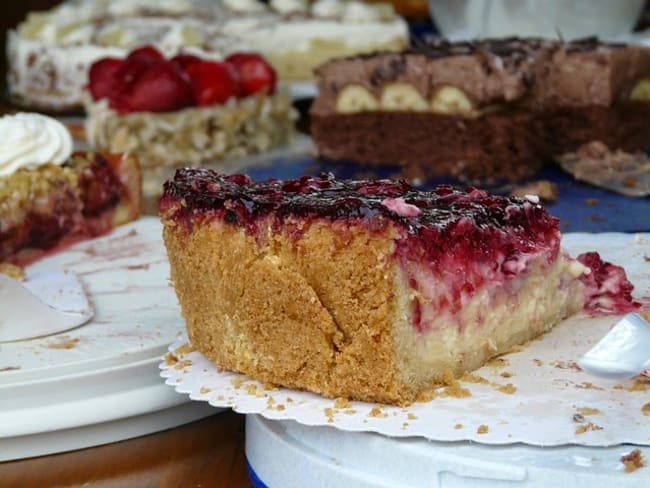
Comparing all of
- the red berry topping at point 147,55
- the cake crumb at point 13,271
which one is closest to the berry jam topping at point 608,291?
the cake crumb at point 13,271

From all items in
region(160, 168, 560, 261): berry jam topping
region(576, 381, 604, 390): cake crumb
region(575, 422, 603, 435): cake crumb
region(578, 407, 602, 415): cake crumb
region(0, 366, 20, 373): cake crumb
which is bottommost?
region(0, 366, 20, 373): cake crumb

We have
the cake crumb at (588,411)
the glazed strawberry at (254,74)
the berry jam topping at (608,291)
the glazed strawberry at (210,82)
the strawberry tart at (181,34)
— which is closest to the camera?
the cake crumb at (588,411)

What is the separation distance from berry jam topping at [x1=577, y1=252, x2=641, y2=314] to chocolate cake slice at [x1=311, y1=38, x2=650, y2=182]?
6.24 ft

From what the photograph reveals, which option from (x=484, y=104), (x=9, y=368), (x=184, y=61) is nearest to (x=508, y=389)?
(x=9, y=368)

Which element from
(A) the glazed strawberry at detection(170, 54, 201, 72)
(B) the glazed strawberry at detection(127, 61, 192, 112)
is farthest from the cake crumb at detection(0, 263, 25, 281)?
(A) the glazed strawberry at detection(170, 54, 201, 72)

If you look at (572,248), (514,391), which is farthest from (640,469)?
(572,248)

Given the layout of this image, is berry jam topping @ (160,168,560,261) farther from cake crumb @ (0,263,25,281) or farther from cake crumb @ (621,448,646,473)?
cake crumb @ (0,263,25,281)

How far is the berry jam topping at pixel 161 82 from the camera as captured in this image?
3.90 meters

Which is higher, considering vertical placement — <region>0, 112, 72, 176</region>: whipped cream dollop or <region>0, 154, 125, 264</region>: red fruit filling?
<region>0, 112, 72, 176</region>: whipped cream dollop

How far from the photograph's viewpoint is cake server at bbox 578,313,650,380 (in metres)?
1.48

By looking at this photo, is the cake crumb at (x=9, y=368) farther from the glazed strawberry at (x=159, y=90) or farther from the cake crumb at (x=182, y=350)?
the glazed strawberry at (x=159, y=90)

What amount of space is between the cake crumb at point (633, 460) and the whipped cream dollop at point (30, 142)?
1.77m

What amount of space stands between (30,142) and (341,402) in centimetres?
148

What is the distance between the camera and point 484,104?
379 cm
